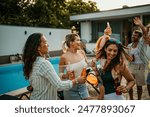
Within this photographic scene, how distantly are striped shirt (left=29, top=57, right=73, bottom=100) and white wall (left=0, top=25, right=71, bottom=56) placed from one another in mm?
7926

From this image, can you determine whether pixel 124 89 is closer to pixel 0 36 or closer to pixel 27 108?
pixel 27 108

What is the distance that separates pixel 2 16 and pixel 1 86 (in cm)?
822

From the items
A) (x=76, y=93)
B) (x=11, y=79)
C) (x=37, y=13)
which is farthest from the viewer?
(x=37, y=13)

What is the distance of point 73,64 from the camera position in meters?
2.92

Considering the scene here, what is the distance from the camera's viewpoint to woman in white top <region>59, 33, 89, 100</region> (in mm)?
2844

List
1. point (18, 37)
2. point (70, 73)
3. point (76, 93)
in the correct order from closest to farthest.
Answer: point (70, 73) < point (76, 93) < point (18, 37)

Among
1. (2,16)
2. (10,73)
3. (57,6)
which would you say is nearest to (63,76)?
(10,73)

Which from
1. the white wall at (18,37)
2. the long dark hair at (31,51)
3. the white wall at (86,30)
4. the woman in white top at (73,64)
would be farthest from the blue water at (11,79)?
the white wall at (86,30)

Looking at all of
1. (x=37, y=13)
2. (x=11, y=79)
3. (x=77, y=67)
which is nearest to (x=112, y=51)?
(x=77, y=67)

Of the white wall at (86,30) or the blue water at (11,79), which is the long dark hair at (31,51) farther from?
the white wall at (86,30)

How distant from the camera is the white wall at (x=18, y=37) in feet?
33.1

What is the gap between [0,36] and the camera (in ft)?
34.8

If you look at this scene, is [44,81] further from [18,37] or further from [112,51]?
[18,37]

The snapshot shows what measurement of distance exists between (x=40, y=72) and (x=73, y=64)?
1.01m
